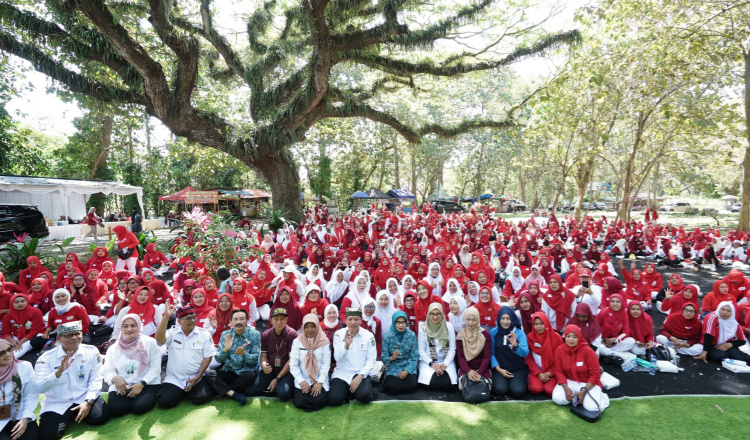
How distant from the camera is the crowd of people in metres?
3.66

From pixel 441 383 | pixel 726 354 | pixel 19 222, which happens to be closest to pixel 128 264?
pixel 19 222

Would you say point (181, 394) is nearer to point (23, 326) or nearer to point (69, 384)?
point (69, 384)

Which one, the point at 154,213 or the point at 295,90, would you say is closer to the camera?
the point at 295,90

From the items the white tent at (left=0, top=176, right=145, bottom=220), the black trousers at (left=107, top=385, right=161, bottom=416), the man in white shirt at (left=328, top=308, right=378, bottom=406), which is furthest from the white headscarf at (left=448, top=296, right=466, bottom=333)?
the white tent at (left=0, top=176, right=145, bottom=220)

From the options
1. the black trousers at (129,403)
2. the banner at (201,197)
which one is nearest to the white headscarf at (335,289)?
the black trousers at (129,403)

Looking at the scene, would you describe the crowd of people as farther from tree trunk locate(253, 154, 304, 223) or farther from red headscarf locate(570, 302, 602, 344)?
tree trunk locate(253, 154, 304, 223)

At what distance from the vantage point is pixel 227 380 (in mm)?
4062

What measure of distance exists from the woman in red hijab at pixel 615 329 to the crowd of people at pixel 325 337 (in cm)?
2

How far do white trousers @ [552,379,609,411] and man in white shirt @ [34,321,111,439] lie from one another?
14.6 feet

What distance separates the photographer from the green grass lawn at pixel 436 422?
3369mm

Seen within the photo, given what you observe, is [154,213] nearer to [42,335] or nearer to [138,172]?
[138,172]

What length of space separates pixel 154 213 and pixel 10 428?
26.7 metres

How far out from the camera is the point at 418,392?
13.6ft

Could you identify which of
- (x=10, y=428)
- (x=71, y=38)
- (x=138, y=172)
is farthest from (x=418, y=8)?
(x=138, y=172)
